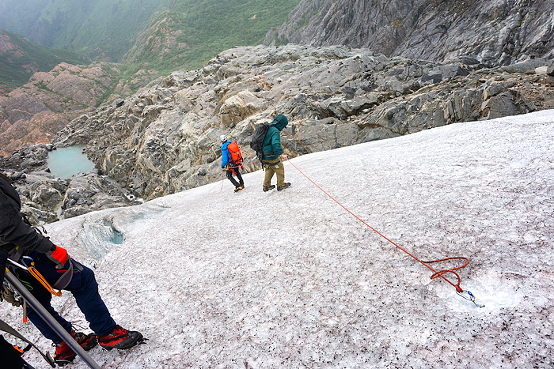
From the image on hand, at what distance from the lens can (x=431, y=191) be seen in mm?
5926

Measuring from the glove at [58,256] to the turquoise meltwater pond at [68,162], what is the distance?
58.3 meters

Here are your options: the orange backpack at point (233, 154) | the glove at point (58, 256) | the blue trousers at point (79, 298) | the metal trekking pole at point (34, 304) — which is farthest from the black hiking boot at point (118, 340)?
the orange backpack at point (233, 154)

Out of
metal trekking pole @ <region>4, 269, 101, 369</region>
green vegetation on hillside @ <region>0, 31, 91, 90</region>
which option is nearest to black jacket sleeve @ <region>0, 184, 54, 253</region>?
metal trekking pole @ <region>4, 269, 101, 369</region>

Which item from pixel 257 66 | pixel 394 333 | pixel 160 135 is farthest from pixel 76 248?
pixel 257 66

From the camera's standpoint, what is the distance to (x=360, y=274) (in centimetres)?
407

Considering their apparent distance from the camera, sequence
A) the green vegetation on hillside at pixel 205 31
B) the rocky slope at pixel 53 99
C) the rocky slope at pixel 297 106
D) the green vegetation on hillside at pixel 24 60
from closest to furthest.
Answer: the rocky slope at pixel 297 106 < the rocky slope at pixel 53 99 < the green vegetation on hillside at pixel 24 60 < the green vegetation on hillside at pixel 205 31

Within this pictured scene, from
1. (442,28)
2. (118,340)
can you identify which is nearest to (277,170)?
(118,340)

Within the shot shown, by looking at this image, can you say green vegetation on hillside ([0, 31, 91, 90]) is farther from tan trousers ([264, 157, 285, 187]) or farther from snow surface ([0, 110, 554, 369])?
snow surface ([0, 110, 554, 369])

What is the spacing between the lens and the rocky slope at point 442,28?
38.6 m

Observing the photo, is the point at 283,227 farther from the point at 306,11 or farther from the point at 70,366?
the point at 306,11

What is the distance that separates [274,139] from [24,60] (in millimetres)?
217201

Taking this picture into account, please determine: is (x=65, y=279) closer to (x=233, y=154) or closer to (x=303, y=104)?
(x=233, y=154)

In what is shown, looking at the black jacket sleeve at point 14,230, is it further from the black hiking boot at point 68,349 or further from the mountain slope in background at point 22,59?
the mountain slope in background at point 22,59

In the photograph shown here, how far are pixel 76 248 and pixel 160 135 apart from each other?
3218cm
